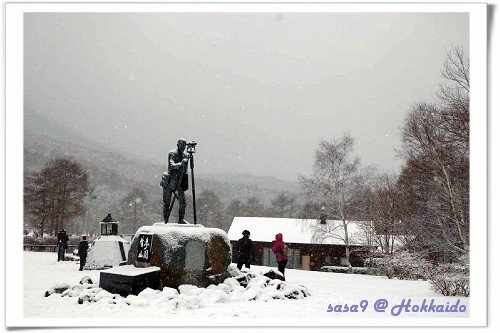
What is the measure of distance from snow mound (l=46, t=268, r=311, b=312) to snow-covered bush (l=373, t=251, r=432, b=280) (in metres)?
6.04

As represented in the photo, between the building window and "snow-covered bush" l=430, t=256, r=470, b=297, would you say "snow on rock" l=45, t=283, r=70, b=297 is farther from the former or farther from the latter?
the building window

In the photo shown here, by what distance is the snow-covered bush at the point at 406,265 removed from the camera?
14613 mm

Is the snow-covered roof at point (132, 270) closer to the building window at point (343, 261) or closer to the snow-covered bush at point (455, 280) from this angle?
the snow-covered bush at point (455, 280)

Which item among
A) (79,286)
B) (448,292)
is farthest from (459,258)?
(79,286)

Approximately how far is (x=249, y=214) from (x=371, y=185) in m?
47.3

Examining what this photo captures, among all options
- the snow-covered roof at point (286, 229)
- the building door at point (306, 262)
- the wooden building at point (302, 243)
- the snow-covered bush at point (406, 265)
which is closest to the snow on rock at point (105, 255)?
the wooden building at point (302, 243)

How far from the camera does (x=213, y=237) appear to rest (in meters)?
10.7

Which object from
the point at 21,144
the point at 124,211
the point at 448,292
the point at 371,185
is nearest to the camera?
the point at 21,144

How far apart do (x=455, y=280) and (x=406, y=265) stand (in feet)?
23.6

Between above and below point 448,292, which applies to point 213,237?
above

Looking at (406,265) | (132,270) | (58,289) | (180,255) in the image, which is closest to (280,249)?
(180,255)

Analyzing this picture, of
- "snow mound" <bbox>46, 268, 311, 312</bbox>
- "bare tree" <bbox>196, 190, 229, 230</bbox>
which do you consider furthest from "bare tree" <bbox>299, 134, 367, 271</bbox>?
"bare tree" <bbox>196, 190, 229, 230</bbox>
